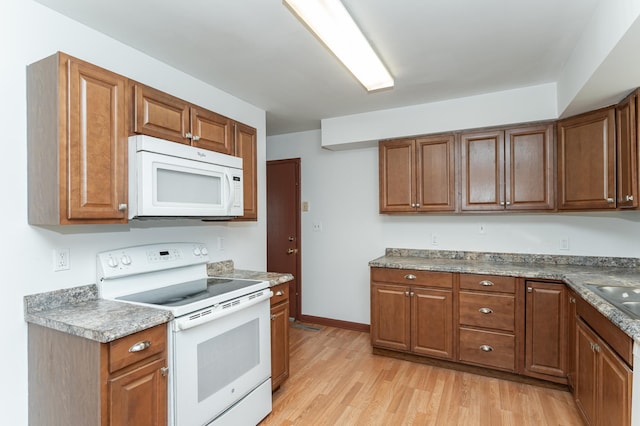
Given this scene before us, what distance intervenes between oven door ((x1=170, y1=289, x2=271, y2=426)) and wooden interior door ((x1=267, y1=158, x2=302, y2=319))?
6.68ft

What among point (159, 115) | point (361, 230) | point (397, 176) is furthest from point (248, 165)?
point (361, 230)

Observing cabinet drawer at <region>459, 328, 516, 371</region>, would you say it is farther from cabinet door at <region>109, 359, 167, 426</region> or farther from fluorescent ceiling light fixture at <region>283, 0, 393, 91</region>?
cabinet door at <region>109, 359, 167, 426</region>

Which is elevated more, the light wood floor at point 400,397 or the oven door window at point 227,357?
the oven door window at point 227,357

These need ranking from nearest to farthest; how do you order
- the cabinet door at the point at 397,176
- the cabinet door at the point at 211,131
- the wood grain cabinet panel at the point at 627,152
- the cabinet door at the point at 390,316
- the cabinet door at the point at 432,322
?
the wood grain cabinet panel at the point at 627,152, the cabinet door at the point at 211,131, the cabinet door at the point at 432,322, the cabinet door at the point at 390,316, the cabinet door at the point at 397,176

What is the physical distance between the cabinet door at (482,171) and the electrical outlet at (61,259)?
→ 3001 mm

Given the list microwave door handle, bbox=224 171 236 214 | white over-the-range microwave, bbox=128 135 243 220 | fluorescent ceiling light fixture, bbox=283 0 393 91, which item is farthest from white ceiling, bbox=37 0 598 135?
microwave door handle, bbox=224 171 236 214

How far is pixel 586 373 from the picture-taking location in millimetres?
2029

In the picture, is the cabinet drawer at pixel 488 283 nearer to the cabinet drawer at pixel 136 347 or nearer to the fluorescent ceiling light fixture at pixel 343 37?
the fluorescent ceiling light fixture at pixel 343 37

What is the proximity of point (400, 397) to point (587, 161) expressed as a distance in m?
2.24

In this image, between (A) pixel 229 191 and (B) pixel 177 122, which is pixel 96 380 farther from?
(B) pixel 177 122

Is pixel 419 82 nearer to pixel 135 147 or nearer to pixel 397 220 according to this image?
pixel 397 220

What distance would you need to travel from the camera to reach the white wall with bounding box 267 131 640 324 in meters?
2.98

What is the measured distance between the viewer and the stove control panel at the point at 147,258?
6.39ft

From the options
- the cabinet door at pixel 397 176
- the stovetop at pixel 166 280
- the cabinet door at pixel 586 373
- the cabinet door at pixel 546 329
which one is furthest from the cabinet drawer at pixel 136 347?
the cabinet door at pixel 546 329
